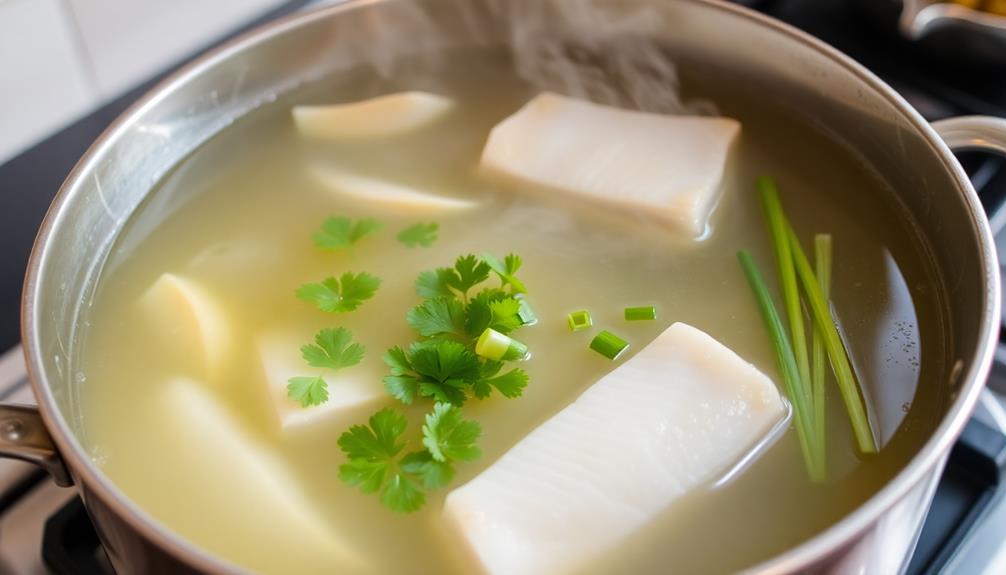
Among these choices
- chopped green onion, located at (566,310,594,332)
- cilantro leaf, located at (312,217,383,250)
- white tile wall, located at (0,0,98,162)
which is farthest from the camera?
white tile wall, located at (0,0,98,162)

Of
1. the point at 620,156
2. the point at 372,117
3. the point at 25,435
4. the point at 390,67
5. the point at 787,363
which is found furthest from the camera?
the point at 390,67

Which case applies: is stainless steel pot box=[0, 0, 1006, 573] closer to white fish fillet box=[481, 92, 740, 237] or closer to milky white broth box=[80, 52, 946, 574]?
milky white broth box=[80, 52, 946, 574]

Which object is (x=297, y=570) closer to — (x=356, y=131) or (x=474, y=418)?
(x=474, y=418)

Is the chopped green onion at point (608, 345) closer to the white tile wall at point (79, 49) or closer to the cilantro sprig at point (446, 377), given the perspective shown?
the cilantro sprig at point (446, 377)

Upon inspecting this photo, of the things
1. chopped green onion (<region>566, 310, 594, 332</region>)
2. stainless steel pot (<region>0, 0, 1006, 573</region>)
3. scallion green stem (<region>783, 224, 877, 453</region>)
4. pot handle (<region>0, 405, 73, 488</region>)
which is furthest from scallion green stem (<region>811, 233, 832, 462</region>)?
pot handle (<region>0, 405, 73, 488</region>)

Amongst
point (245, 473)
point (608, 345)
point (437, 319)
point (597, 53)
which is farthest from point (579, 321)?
point (597, 53)

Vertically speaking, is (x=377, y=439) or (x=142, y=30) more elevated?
(x=142, y=30)

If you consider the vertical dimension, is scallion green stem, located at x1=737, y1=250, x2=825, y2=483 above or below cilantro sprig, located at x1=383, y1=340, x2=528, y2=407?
below

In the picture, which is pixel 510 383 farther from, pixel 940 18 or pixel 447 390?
pixel 940 18
